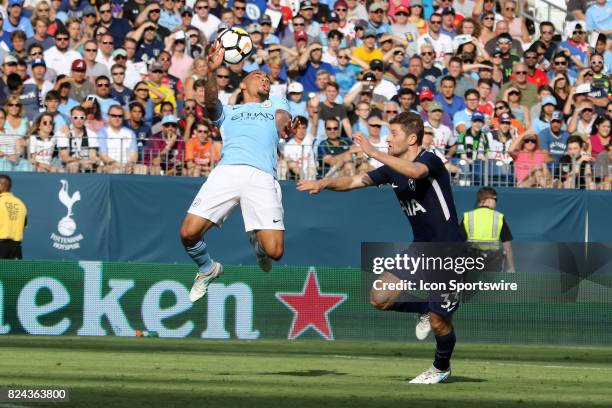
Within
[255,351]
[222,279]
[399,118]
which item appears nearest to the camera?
[399,118]

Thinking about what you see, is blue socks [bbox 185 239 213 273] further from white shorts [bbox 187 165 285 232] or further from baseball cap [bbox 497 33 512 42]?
baseball cap [bbox 497 33 512 42]

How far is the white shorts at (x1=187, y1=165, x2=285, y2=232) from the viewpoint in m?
12.5

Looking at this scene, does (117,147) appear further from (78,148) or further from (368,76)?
(368,76)

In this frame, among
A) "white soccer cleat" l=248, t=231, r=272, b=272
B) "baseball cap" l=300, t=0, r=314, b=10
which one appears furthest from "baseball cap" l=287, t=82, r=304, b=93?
"white soccer cleat" l=248, t=231, r=272, b=272

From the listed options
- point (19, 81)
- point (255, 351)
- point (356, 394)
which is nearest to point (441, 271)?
point (255, 351)

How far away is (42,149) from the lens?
2058 centimetres

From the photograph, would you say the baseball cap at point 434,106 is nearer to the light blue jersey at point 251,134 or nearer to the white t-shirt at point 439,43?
the white t-shirt at point 439,43

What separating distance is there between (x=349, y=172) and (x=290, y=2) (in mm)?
6327

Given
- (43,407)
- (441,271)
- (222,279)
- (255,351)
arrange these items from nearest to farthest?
(43,407) → (441,271) → (255,351) → (222,279)

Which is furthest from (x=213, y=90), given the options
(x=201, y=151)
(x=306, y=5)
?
(x=306, y=5)

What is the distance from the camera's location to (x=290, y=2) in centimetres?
2591

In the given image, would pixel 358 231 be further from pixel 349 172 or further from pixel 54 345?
pixel 54 345

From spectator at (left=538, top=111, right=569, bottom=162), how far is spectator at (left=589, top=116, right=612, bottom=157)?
0.50 m

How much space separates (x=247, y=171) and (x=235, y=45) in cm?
185
